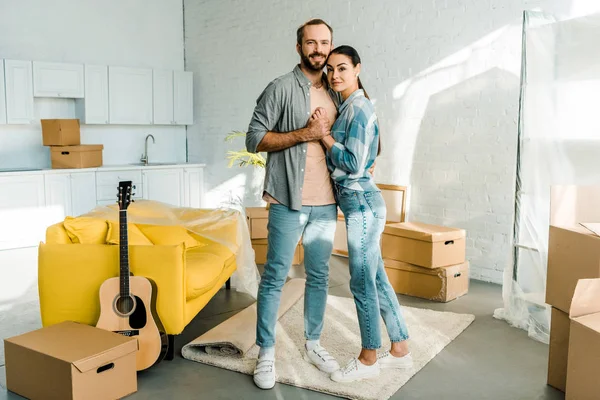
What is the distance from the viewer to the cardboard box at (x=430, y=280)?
4.05 meters

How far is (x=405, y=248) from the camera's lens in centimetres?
420

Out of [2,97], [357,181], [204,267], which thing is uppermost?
[2,97]

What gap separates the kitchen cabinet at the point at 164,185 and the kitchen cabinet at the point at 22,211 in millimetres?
1199

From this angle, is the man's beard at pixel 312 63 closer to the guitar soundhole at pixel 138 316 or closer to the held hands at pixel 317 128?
the held hands at pixel 317 128

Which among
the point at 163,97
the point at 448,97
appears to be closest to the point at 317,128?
the point at 448,97

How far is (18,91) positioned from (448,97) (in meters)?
4.20

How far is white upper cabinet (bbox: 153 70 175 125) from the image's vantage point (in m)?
7.00

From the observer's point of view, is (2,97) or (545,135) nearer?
(545,135)

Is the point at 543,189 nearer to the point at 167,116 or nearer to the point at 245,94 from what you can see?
the point at 245,94

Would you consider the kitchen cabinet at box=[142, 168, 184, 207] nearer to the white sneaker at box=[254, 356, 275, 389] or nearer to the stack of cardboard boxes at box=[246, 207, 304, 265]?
the stack of cardboard boxes at box=[246, 207, 304, 265]

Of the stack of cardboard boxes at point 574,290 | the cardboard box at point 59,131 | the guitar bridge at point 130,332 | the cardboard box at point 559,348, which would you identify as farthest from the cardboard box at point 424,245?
the cardboard box at point 59,131

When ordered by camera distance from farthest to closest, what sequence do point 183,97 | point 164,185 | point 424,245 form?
point 183,97, point 164,185, point 424,245

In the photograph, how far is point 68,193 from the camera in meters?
6.10

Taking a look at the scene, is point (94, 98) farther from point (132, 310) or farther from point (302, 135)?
point (302, 135)
